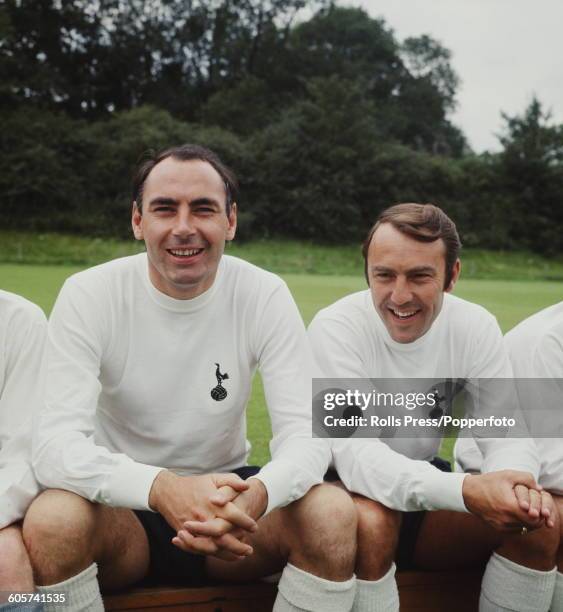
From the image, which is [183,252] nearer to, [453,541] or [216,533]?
[216,533]

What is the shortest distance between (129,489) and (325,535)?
0.62 metres

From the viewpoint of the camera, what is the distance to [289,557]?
7.95 ft

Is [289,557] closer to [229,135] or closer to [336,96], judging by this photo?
[229,135]

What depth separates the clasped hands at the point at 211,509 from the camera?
220 cm

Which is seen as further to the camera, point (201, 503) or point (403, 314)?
point (403, 314)

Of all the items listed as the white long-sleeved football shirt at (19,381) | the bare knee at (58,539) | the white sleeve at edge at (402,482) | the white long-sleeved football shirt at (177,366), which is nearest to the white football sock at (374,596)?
the white sleeve at edge at (402,482)

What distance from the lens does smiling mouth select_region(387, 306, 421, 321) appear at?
2.95 m

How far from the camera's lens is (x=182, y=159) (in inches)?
113

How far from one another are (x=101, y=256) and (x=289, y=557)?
2631 centimetres

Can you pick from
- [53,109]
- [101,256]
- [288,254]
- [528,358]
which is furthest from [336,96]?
[528,358]

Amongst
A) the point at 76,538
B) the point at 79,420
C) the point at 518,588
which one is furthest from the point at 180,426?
the point at 518,588

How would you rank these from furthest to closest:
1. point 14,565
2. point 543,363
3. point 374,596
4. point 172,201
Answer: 1. point 543,363
2. point 172,201
3. point 374,596
4. point 14,565

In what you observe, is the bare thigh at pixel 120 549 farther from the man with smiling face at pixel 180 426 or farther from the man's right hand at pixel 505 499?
the man's right hand at pixel 505 499

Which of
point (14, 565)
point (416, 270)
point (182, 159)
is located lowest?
point (14, 565)
